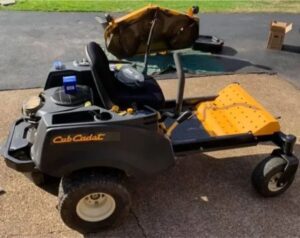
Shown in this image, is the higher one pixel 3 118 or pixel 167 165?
pixel 167 165

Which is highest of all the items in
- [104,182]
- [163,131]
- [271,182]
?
[163,131]

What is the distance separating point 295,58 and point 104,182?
5241 millimetres

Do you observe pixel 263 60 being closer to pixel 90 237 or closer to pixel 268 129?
pixel 268 129

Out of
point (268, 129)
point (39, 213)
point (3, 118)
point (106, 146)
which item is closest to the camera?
point (106, 146)

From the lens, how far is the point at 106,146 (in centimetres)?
280

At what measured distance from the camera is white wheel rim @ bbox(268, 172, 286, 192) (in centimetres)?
342

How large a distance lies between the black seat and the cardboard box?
13.5 ft

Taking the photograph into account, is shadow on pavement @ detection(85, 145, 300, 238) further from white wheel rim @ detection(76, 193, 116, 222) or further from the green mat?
the green mat

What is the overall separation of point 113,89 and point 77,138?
0.87 meters

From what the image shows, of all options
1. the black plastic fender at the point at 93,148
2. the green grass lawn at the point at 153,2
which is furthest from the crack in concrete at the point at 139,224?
the green grass lawn at the point at 153,2

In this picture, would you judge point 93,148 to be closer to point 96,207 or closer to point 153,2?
point 96,207

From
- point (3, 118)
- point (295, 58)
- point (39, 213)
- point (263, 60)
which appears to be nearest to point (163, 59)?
point (263, 60)

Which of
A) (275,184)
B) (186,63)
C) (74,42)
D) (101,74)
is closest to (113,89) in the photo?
(101,74)

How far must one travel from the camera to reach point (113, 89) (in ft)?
11.4
